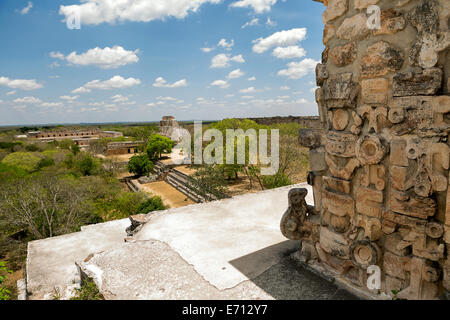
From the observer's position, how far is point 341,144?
9.95 ft

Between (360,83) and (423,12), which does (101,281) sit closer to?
(360,83)

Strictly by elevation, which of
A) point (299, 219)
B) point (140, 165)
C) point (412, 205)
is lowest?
point (140, 165)

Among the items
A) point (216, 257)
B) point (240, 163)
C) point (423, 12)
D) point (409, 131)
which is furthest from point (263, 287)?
point (240, 163)

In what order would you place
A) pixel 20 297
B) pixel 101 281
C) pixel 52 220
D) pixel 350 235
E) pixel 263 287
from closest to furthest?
pixel 350 235
pixel 263 287
pixel 101 281
pixel 20 297
pixel 52 220

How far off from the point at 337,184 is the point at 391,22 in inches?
63.9

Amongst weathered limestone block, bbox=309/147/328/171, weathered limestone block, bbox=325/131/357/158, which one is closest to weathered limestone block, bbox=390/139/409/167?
weathered limestone block, bbox=325/131/357/158

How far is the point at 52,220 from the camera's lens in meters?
11.6

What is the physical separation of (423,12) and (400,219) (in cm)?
174

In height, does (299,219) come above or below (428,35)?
below

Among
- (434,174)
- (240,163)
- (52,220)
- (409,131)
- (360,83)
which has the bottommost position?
(52,220)

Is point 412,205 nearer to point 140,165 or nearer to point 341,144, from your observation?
point 341,144

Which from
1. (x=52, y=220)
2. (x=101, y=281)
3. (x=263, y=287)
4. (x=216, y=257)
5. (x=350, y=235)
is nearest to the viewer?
(x=350, y=235)

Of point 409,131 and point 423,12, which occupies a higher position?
point 423,12

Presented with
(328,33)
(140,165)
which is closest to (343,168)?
(328,33)
